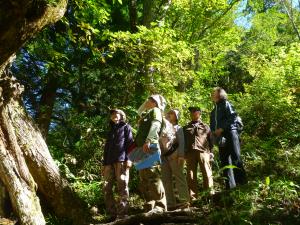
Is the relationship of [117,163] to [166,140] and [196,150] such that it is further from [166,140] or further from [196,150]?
[196,150]

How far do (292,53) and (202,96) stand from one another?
377 cm

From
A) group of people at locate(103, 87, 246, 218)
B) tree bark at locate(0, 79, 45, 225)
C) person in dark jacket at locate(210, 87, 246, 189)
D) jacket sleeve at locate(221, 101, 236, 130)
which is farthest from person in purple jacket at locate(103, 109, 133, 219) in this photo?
jacket sleeve at locate(221, 101, 236, 130)

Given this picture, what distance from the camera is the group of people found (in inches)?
263

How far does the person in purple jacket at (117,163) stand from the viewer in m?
6.90

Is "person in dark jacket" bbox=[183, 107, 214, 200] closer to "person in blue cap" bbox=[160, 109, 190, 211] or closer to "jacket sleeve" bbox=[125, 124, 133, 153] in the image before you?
"person in blue cap" bbox=[160, 109, 190, 211]

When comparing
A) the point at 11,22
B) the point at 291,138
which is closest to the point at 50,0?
the point at 11,22

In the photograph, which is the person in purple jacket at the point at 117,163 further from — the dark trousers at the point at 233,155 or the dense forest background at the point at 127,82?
the dark trousers at the point at 233,155

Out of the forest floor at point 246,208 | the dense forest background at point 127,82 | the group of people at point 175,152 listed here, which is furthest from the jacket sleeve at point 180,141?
the dense forest background at point 127,82

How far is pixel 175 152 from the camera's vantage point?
7.25 meters

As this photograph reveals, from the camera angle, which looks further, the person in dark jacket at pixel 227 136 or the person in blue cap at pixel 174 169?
the person in blue cap at pixel 174 169

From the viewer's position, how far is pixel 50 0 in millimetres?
4988

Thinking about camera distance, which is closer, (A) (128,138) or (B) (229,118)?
(B) (229,118)

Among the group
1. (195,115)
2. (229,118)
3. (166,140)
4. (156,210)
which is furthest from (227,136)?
(156,210)

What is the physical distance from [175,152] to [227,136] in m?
1.04
